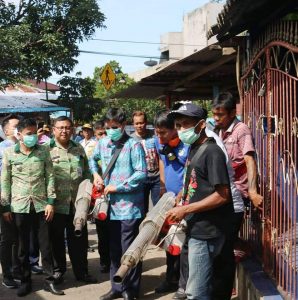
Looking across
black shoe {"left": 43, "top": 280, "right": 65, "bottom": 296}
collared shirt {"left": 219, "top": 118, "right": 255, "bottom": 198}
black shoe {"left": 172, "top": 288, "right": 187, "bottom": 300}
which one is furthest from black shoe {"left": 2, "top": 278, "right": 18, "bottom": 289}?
collared shirt {"left": 219, "top": 118, "right": 255, "bottom": 198}

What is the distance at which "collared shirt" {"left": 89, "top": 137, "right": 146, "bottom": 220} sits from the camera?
5.12 metres

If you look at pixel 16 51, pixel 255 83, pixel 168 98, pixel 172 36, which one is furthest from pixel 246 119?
pixel 172 36

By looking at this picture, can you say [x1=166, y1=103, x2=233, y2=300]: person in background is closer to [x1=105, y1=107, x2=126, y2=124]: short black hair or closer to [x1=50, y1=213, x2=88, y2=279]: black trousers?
[x1=105, y1=107, x2=126, y2=124]: short black hair

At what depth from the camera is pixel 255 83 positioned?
498cm

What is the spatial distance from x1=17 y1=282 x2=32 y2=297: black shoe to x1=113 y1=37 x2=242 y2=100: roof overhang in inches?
132

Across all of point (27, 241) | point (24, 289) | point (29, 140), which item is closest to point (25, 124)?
point (29, 140)

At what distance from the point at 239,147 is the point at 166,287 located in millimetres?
1845

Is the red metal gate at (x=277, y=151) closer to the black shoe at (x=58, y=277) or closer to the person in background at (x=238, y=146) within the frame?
the person in background at (x=238, y=146)

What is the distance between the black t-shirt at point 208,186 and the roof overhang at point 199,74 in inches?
94.5

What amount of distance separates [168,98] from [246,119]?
24.4ft

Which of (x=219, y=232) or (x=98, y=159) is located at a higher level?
(x=98, y=159)

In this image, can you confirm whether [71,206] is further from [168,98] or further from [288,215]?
[168,98]

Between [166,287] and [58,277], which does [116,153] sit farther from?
→ [58,277]

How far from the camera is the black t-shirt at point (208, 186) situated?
11.5 feet
